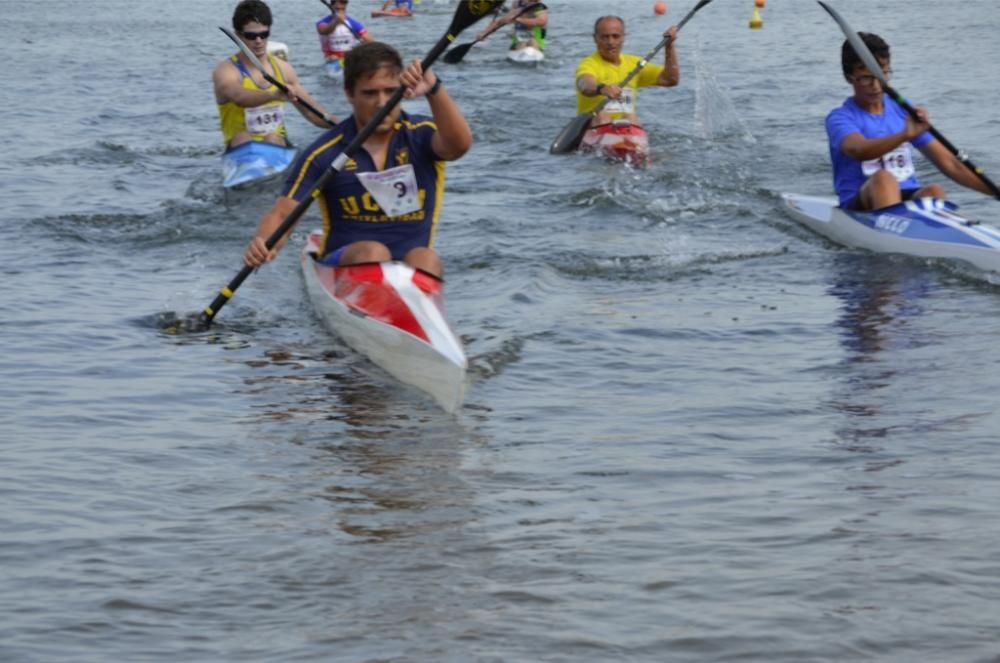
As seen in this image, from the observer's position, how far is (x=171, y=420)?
667 cm

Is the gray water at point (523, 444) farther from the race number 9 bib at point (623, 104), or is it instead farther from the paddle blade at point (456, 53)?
the paddle blade at point (456, 53)

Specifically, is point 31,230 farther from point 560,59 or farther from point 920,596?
point 560,59

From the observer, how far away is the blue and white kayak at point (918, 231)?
920cm

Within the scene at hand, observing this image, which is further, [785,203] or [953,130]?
[953,130]

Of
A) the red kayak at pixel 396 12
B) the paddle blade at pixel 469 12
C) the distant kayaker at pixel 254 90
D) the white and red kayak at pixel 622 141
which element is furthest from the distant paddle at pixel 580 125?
the red kayak at pixel 396 12

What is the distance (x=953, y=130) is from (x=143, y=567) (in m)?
13.0

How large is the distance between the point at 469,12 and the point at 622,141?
6.01 m

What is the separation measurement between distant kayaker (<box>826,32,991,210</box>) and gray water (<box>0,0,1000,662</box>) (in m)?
0.51

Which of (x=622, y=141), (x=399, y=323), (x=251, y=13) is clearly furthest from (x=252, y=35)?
(x=399, y=323)

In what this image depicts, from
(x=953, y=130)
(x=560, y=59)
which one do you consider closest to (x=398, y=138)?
(x=953, y=130)

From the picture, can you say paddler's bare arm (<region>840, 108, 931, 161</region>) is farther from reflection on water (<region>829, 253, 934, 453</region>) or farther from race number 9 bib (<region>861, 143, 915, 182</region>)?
reflection on water (<region>829, 253, 934, 453</region>)

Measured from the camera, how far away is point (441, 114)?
7.14 metres

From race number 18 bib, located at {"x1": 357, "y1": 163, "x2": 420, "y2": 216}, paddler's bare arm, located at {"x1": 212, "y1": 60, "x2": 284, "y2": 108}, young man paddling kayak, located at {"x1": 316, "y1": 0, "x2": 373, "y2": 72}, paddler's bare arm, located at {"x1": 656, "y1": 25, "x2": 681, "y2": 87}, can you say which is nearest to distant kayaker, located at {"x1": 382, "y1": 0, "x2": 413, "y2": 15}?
young man paddling kayak, located at {"x1": 316, "y1": 0, "x2": 373, "y2": 72}

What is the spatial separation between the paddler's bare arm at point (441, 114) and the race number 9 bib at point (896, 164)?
3.60 m
